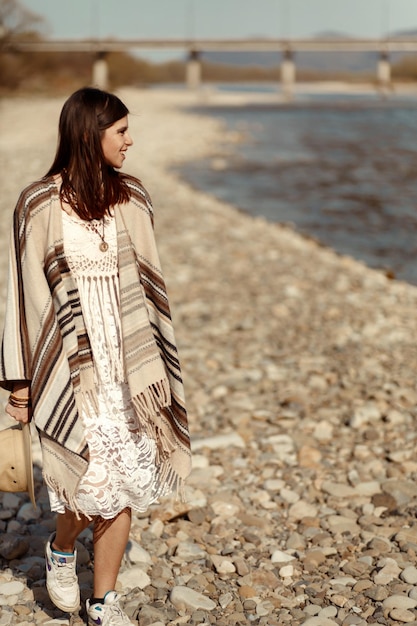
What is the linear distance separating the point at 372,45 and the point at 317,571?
89826 mm

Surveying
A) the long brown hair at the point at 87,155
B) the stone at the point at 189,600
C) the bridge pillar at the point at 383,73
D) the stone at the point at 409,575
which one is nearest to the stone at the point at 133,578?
the stone at the point at 189,600

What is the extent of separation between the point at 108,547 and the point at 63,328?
77 centimetres

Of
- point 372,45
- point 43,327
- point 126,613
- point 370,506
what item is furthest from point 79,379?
point 372,45

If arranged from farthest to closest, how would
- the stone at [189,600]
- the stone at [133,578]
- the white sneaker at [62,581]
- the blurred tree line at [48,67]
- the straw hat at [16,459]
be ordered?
the blurred tree line at [48,67]
the stone at [133,578]
the stone at [189,600]
the white sneaker at [62,581]
the straw hat at [16,459]

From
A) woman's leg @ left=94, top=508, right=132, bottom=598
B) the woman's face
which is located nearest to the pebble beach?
woman's leg @ left=94, top=508, right=132, bottom=598

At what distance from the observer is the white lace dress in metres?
2.85

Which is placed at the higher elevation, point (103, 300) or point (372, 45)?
point (103, 300)

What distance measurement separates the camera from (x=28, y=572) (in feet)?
12.0

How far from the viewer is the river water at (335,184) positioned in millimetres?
13633

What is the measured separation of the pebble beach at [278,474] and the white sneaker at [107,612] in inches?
11.1

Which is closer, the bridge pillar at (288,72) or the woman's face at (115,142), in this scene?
the woman's face at (115,142)

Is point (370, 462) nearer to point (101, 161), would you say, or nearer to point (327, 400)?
point (327, 400)

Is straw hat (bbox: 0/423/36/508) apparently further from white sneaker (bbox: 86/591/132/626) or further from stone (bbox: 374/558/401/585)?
stone (bbox: 374/558/401/585)

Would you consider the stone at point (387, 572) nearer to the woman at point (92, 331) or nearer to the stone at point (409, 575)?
the stone at point (409, 575)
